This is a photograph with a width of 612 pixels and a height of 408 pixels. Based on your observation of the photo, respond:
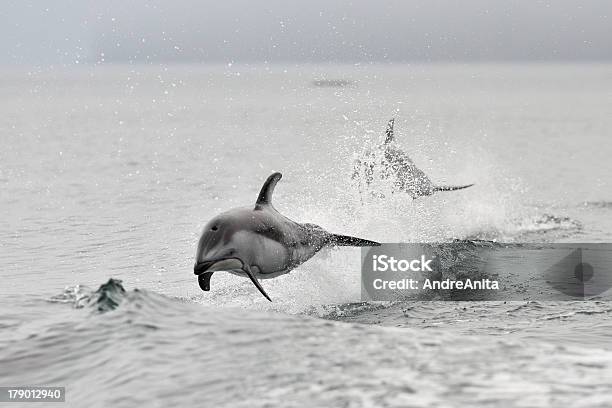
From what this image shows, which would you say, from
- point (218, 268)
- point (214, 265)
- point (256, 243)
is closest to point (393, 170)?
point (256, 243)

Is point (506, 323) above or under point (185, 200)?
Answer: under

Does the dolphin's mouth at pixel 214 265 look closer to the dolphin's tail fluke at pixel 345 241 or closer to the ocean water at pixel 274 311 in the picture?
the ocean water at pixel 274 311

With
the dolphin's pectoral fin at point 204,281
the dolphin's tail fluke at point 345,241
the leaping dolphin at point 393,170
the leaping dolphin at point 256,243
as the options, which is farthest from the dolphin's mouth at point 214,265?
the leaping dolphin at point 393,170

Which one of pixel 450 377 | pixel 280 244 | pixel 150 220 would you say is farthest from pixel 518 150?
pixel 450 377

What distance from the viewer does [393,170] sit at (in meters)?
19.8

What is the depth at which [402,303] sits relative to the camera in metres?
13.8

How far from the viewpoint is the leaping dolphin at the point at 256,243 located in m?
10.5

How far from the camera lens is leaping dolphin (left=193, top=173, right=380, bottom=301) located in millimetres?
10477

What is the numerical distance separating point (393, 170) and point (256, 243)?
9.07m

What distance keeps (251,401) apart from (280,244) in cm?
518

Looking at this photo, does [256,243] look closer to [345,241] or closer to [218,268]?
[218,268]

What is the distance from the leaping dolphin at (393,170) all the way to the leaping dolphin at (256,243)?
6.42 m

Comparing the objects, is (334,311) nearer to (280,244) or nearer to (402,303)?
(402,303)

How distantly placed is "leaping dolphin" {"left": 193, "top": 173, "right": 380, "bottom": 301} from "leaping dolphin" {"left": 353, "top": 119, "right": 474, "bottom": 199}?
6.42m
